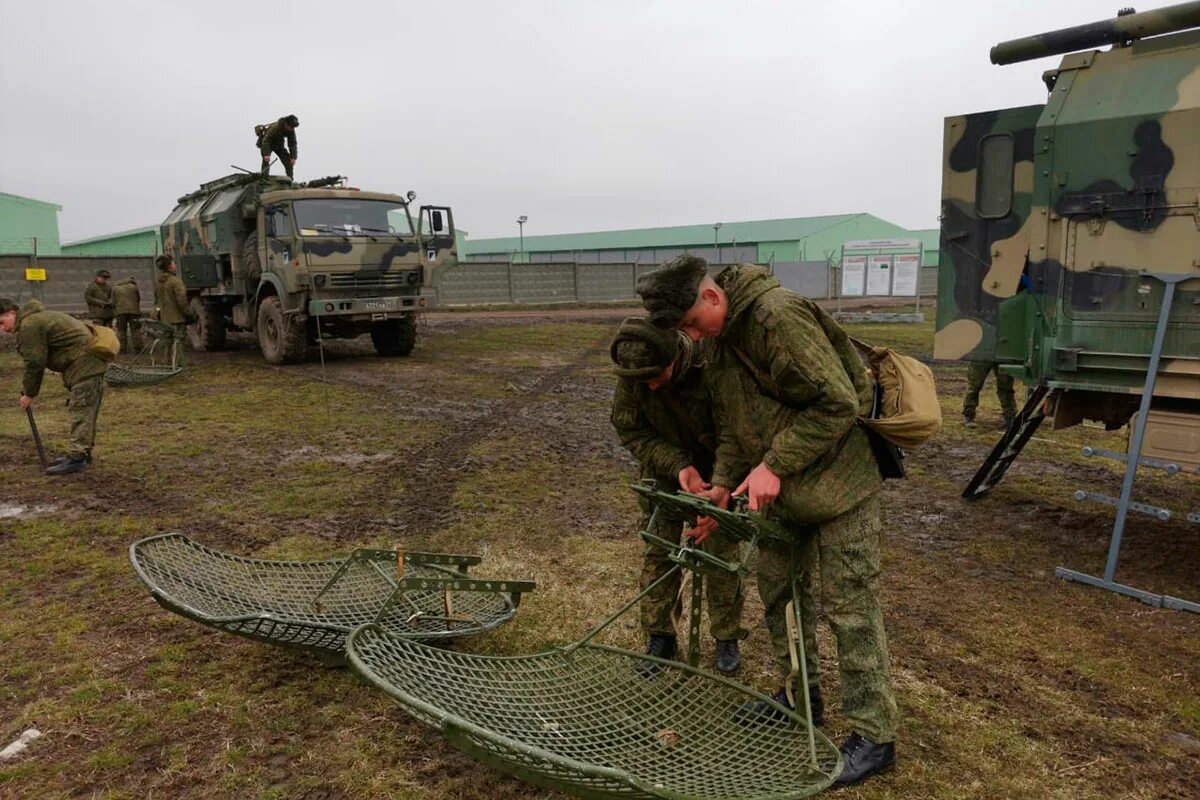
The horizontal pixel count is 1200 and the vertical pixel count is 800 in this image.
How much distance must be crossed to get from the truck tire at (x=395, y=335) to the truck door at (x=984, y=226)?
9193 mm

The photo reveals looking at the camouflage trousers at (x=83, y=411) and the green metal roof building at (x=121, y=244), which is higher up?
the green metal roof building at (x=121, y=244)

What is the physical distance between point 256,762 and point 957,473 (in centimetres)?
550

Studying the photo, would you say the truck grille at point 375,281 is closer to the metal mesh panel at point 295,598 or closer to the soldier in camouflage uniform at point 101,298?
the soldier in camouflage uniform at point 101,298

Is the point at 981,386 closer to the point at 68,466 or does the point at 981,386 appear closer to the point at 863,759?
the point at 863,759

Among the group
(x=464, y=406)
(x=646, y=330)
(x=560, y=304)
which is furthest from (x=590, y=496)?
(x=560, y=304)

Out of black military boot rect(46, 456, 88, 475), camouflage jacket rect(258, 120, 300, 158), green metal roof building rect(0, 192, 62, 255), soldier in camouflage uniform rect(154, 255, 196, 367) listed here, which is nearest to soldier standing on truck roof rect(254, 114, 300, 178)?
camouflage jacket rect(258, 120, 300, 158)

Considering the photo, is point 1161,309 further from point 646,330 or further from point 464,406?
point 464,406

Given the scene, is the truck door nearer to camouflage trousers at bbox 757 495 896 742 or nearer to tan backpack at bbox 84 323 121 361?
camouflage trousers at bbox 757 495 896 742

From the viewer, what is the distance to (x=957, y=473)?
6.58 m

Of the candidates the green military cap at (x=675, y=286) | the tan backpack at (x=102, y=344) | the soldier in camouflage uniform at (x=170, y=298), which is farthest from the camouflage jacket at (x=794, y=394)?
the soldier in camouflage uniform at (x=170, y=298)

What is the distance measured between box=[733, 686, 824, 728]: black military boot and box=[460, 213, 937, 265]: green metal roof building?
3712 centimetres

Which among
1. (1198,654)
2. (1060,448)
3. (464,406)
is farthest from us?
(464,406)

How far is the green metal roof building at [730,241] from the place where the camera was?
45250mm

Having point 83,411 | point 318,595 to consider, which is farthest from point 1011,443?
point 83,411
